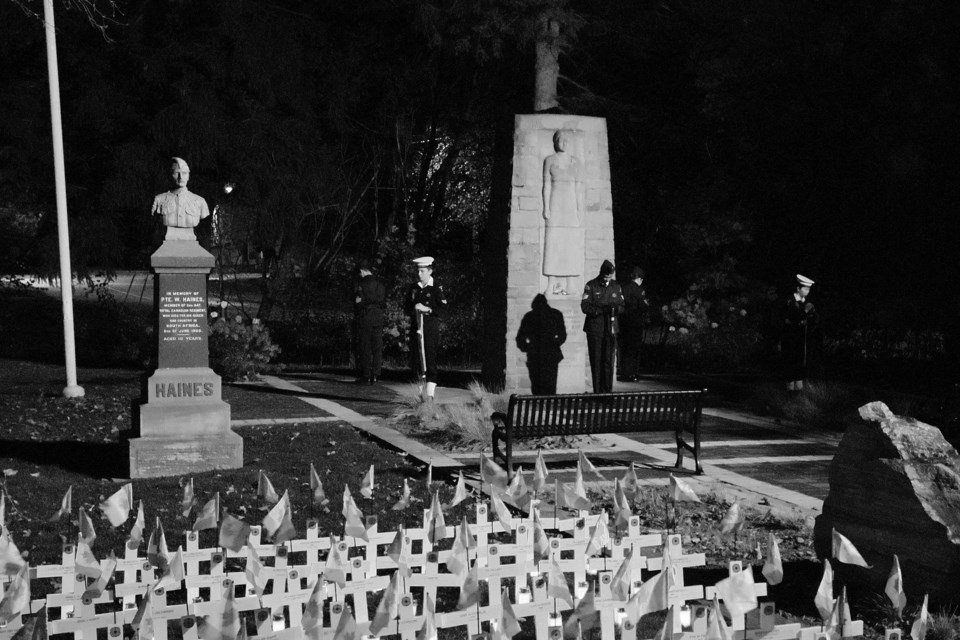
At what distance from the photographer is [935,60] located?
19719 mm

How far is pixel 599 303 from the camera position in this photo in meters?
15.8

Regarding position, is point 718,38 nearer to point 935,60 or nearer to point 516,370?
point 935,60

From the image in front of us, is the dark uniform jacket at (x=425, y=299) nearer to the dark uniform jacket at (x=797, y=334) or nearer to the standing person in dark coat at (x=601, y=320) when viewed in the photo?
the standing person in dark coat at (x=601, y=320)

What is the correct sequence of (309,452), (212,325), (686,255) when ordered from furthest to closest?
1. (686,255)
2. (212,325)
3. (309,452)

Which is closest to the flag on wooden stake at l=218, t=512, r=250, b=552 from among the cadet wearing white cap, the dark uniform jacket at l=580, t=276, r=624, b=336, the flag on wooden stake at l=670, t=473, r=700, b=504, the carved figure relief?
the flag on wooden stake at l=670, t=473, r=700, b=504

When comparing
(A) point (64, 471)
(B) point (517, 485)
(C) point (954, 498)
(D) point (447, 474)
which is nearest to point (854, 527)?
(C) point (954, 498)

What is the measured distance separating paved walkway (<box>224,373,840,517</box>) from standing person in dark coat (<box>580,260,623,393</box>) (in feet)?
4.80

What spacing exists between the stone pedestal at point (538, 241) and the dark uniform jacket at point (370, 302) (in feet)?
7.37

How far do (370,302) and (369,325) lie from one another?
0.38m

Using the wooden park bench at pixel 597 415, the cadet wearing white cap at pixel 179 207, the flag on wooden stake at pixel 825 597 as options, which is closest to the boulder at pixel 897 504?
the flag on wooden stake at pixel 825 597

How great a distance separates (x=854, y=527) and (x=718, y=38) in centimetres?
1972

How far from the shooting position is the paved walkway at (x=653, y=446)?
10.6m

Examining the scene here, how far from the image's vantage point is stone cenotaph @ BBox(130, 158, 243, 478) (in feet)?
35.9

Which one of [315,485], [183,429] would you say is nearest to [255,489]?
[183,429]
